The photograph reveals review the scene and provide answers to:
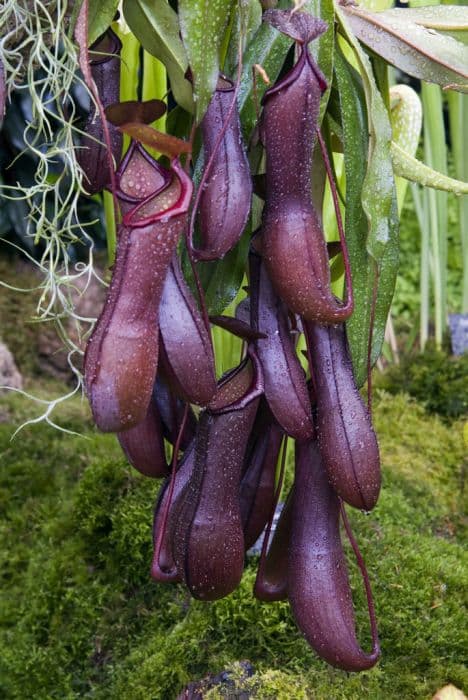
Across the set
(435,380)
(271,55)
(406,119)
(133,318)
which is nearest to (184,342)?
(133,318)

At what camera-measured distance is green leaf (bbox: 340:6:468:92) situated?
57 centimetres

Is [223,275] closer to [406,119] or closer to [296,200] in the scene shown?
[296,200]

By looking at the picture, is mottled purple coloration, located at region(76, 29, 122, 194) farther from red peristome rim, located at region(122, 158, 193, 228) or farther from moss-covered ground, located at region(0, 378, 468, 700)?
moss-covered ground, located at region(0, 378, 468, 700)

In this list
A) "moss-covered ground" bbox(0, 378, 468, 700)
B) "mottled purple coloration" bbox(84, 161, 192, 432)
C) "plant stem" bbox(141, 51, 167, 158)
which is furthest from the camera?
"plant stem" bbox(141, 51, 167, 158)

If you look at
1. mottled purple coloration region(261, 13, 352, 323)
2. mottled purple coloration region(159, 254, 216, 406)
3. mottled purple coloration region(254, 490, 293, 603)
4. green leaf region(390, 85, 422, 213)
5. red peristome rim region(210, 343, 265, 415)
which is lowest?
mottled purple coloration region(254, 490, 293, 603)

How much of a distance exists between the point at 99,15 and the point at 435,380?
4.36 ft

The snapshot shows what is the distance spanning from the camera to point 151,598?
1057mm

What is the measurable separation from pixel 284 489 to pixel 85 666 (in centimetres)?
41

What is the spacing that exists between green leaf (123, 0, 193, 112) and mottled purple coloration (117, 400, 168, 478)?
26cm

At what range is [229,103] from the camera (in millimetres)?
535

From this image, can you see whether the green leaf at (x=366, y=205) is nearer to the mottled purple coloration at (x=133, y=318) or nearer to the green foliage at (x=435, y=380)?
the mottled purple coloration at (x=133, y=318)

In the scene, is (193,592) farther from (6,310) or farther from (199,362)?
(6,310)

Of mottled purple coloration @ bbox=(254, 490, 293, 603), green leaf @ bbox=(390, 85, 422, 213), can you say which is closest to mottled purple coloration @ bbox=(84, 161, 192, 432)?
mottled purple coloration @ bbox=(254, 490, 293, 603)

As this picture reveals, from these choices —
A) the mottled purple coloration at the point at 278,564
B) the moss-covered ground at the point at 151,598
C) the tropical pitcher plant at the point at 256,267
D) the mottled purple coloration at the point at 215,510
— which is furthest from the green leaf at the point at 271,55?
the moss-covered ground at the point at 151,598
